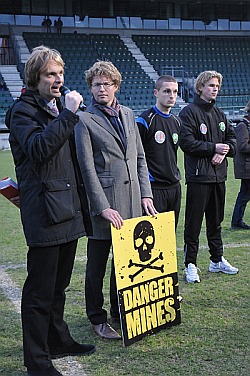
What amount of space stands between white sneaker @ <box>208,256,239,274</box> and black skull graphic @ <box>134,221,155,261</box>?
1.57 metres

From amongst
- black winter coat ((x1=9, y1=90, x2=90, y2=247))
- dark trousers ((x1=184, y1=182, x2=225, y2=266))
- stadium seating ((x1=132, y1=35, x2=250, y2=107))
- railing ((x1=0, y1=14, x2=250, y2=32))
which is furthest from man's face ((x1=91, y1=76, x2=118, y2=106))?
railing ((x1=0, y1=14, x2=250, y2=32))

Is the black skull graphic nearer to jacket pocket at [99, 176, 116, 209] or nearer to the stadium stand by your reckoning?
jacket pocket at [99, 176, 116, 209]

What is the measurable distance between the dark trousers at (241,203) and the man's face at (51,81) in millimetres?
4512

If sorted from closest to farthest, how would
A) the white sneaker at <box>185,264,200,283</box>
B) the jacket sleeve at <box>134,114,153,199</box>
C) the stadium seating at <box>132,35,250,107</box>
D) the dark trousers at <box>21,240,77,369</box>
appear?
the dark trousers at <box>21,240,77,369</box>, the jacket sleeve at <box>134,114,153,199</box>, the white sneaker at <box>185,264,200,283</box>, the stadium seating at <box>132,35,250,107</box>

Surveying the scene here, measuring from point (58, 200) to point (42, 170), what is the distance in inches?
7.2

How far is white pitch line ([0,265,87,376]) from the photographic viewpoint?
9.96 feet

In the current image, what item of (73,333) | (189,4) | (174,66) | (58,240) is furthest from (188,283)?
(189,4)

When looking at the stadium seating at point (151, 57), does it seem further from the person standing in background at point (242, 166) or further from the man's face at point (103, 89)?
the man's face at point (103, 89)

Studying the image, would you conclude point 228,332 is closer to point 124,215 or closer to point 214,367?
point 214,367

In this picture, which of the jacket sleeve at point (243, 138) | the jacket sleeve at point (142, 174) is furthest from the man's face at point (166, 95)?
the jacket sleeve at point (243, 138)

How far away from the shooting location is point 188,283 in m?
4.58

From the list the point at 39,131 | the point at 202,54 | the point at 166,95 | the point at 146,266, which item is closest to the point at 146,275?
the point at 146,266

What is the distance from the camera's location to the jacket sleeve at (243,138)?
21.7 feet

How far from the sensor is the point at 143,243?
11.2ft
